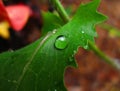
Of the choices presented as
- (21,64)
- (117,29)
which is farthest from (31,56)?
(117,29)

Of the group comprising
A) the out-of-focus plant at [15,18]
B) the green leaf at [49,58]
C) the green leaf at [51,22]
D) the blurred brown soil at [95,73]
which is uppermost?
the green leaf at [49,58]

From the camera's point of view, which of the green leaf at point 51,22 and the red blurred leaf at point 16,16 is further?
the red blurred leaf at point 16,16

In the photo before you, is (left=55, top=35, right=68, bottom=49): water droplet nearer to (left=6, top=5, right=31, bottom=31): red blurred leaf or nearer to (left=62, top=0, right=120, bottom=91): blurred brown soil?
(left=6, top=5, right=31, bottom=31): red blurred leaf

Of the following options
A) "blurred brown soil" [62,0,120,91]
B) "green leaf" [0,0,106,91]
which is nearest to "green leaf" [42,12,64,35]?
"green leaf" [0,0,106,91]

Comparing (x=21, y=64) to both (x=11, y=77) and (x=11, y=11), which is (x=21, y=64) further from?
(x=11, y=11)

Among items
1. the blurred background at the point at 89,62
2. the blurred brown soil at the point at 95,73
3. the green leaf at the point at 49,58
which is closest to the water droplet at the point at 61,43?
the green leaf at the point at 49,58

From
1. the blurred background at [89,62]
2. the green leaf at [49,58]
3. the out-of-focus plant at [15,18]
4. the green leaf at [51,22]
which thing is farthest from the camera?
the blurred background at [89,62]

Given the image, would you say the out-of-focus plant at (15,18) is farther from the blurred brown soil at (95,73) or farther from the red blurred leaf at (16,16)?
the blurred brown soil at (95,73)

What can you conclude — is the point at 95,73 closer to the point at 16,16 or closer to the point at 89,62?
the point at 89,62

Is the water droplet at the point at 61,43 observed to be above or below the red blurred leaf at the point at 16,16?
above
